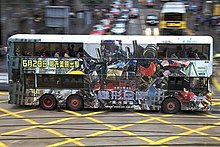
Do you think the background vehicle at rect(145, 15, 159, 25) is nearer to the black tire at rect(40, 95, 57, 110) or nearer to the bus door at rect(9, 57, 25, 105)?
the black tire at rect(40, 95, 57, 110)

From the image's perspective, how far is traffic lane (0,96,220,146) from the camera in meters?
14.9

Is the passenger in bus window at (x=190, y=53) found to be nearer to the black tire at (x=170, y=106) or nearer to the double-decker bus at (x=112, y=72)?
the double-decker bus at (x=112, y=72)

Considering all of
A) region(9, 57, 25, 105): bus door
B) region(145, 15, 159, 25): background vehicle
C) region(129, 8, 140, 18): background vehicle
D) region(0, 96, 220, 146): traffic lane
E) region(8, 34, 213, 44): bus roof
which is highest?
region(129, 8, 140, 18): background vehicle

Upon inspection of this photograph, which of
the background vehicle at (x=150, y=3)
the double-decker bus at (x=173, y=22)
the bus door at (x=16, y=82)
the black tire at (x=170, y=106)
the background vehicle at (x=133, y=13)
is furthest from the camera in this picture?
the background vehicle at (x=150, y=3)

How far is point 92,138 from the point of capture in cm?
1514

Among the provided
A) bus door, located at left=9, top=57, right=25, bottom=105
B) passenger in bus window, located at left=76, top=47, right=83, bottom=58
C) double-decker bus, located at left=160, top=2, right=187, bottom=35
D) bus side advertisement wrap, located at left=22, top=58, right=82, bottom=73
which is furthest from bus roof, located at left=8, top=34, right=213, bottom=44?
double-decker bus, located at left=160, top=2, right=187, bottom=35

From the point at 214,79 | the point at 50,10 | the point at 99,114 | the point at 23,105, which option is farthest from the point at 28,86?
the point at 214,79

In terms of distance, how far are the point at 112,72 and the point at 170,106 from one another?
2.76 meters

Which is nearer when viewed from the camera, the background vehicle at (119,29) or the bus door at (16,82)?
the bus door at (16,82)

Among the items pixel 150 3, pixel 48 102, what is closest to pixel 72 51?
pixel 48 102

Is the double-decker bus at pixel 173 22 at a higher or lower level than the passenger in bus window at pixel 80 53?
higher

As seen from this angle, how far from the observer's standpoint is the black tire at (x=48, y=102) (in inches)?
748

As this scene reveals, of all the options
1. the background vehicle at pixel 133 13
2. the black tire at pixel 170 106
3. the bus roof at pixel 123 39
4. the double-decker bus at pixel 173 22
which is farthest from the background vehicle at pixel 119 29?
the black tire at pixel 170 106

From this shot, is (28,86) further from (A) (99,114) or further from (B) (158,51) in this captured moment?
(B) (158,51)
